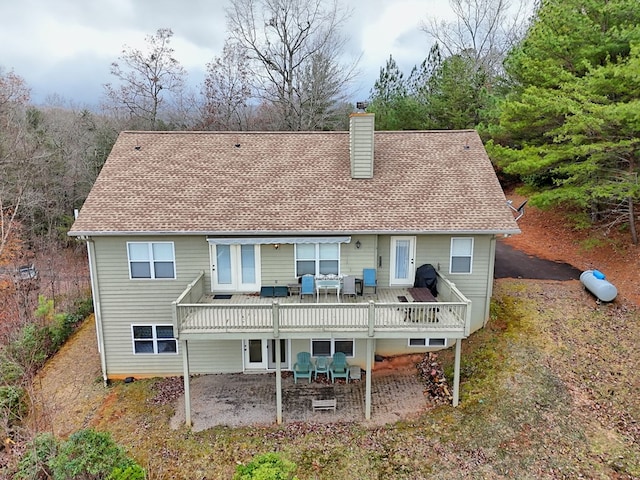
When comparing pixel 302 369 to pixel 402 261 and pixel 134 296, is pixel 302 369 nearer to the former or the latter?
pixel 402 261

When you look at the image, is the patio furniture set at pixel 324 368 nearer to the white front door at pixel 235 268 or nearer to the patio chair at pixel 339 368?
the patio chair at pixel 339 368

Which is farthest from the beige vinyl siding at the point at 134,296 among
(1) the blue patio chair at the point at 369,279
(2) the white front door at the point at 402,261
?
(2) the white front door at the point at 402,261

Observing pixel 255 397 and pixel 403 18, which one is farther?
pixel 403 18

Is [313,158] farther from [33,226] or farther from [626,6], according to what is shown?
[33,226]

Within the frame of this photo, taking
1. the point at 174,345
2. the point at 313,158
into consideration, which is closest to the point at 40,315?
the point at 174,345

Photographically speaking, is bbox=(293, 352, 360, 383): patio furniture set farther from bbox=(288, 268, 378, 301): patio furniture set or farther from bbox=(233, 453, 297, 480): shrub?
bbox=(233, 453, 297, 480): shrub

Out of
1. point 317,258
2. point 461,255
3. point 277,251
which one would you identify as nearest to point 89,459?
point 277,251

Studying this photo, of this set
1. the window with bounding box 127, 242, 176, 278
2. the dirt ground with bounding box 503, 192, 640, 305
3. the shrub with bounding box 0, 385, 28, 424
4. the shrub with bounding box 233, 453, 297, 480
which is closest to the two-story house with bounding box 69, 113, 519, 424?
the window with bounding box 127, 242, 176, 278
